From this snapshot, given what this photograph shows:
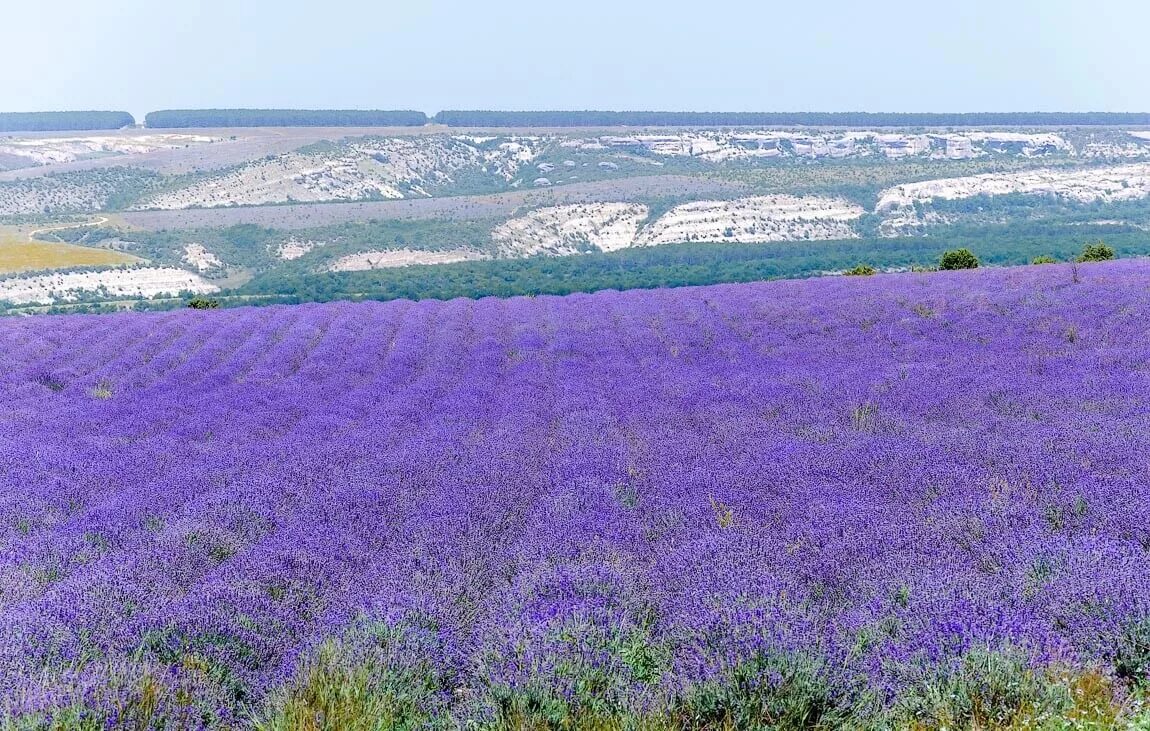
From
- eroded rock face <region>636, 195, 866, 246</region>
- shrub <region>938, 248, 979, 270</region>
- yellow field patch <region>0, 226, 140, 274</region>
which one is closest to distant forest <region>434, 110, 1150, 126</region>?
eroded rock face <region>636, 195, 866, 246</region>

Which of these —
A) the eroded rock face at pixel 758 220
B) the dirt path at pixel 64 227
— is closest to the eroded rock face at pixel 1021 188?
the eroded rock face at pixel 758 220

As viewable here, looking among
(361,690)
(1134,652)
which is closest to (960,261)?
(1134,652)

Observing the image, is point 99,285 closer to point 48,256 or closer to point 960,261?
point 48,256

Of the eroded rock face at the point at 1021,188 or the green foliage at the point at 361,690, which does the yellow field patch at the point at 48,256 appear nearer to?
the green foliage at the point at 361,690

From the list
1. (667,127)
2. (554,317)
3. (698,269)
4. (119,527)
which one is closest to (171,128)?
(667,127)

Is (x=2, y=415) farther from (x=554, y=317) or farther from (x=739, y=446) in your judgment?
(x=554, y=317)
